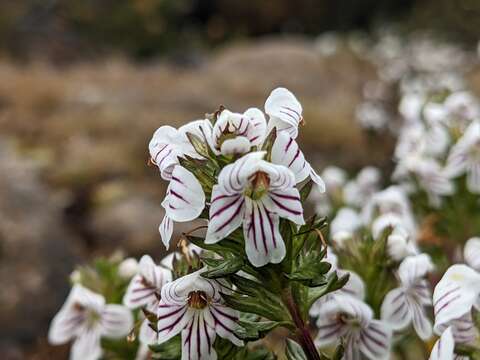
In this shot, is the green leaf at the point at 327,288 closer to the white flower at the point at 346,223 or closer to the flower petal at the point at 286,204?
the flower petal at the point at 286,204

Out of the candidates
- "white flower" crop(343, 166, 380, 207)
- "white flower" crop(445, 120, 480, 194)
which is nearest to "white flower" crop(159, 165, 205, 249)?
"white flower" crop(445, 120, 480, 194)

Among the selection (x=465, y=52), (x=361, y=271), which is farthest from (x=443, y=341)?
(x=465, y=52)

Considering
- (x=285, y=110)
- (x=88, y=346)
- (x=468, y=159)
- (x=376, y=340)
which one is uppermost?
(x=285, y=110)

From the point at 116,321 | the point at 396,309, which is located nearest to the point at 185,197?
the point at 396,309

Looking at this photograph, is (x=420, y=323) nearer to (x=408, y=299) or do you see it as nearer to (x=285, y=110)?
(x=408, y=299)

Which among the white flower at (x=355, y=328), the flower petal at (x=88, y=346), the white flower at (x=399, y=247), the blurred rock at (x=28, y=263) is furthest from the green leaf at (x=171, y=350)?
the blurred rock at (x=28, y=263)

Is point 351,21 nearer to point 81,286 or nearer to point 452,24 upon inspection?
point 452,24
